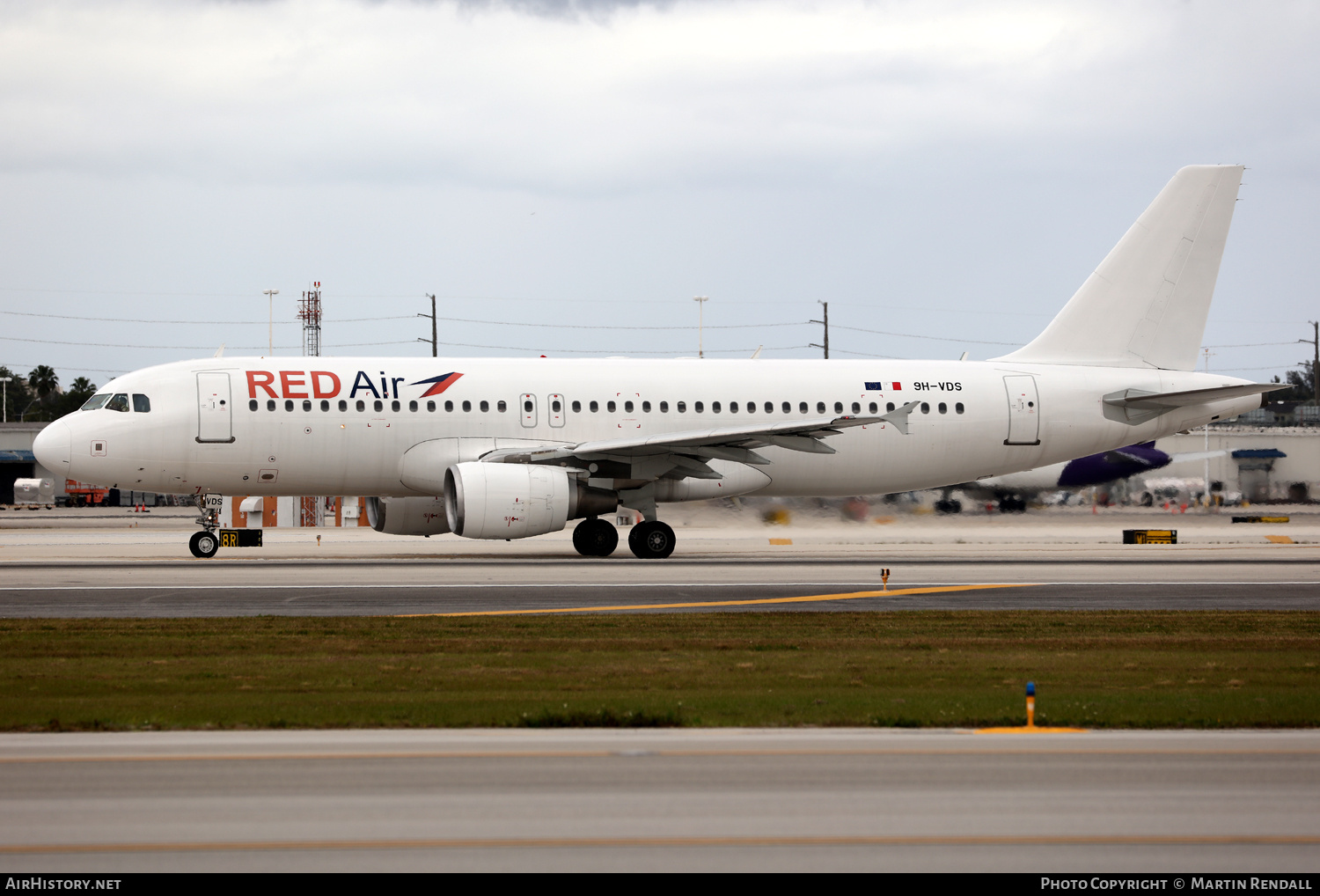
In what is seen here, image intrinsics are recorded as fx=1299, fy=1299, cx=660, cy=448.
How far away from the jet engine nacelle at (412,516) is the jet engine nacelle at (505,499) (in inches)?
132

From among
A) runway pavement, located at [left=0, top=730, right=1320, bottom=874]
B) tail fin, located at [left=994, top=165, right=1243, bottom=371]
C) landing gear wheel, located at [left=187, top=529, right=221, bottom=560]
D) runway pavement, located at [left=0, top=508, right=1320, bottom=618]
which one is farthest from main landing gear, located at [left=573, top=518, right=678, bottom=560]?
runway pavement, located at [left=0, top=730, right=1320, bottom=874]

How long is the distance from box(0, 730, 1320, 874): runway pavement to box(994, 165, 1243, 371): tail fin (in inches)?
982

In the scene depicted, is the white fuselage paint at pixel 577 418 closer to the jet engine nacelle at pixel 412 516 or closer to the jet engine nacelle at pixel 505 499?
the jet engine nacelle at pixel 412 516

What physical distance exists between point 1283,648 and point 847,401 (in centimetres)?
1710

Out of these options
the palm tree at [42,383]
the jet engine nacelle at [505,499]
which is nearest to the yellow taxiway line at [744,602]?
the jet engine nacelle at [505,499]

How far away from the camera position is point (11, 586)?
907 inches

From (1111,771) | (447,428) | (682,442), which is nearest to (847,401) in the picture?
(682,442)

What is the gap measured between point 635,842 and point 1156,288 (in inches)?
1190

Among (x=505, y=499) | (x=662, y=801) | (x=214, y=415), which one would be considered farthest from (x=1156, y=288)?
(x=662, y=801)

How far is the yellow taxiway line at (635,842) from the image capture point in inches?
269

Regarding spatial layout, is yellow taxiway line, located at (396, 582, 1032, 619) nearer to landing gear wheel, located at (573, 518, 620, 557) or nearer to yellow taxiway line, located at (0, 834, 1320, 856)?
landing gear wheel, located at (573, 518, 620, 557)

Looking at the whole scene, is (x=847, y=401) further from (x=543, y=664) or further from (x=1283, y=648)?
(x=543, y=664)

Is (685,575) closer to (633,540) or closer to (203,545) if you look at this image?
(633,540)

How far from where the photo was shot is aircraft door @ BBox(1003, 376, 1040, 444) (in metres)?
32.7
